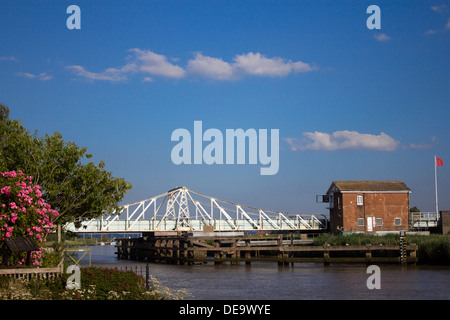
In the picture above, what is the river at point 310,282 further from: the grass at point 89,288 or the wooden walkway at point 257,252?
the grass at point 89,288

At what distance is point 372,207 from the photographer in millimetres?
71375

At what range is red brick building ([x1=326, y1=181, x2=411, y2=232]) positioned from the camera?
70.9m

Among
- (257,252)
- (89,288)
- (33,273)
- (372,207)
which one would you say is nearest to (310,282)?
(89,288)

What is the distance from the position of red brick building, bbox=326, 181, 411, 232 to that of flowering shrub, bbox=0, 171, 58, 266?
161 feet

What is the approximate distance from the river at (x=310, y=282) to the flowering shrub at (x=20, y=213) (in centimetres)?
893

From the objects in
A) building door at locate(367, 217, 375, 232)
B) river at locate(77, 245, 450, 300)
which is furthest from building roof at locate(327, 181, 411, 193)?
river at locate(77, 245, 450, 300)

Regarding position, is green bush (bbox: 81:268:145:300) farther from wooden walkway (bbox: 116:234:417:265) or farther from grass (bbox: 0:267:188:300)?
wooden walkway (bbox: 116:234:417:265)

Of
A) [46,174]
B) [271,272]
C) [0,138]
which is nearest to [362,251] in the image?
[271,272]

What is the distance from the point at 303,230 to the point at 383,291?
5592 centimetres

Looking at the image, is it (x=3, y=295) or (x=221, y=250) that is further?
A: (x=221, y=250)

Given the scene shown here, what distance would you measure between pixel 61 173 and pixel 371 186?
146 feet

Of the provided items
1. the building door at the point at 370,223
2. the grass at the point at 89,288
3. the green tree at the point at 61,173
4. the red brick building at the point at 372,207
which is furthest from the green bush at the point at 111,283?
the building door at the point at 370,223

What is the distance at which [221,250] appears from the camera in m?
55.2
